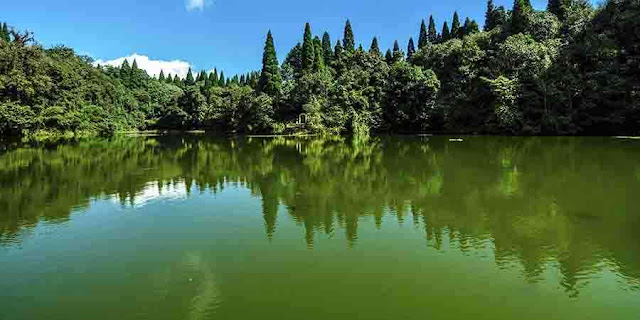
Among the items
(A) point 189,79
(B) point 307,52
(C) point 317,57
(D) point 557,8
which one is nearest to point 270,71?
(B) point 307,52

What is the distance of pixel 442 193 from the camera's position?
47.0ft

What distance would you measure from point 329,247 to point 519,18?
57.6m

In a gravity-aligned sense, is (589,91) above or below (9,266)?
above

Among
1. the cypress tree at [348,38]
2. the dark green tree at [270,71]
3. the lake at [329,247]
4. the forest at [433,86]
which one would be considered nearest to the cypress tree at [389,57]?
the forest at [433,86]

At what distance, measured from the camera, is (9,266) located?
26.4ft

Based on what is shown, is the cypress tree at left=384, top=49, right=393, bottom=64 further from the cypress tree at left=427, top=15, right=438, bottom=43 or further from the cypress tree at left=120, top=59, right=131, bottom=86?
the cypress tree at left=120, top=59, right=131, bottom=86

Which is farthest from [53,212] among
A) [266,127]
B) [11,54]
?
[266,127]

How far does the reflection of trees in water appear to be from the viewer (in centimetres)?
884

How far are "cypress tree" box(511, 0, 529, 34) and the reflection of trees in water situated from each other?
35.7 metres

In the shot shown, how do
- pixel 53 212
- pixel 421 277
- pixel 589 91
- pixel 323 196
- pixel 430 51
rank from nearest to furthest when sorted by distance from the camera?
pixel 421 277 → pixel 53 212 → pixel 323 196 → pixel 589 91 → pixel 430 51

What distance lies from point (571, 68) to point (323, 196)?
40.3 m

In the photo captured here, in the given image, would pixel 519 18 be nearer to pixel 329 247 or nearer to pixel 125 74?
pixel 329 247

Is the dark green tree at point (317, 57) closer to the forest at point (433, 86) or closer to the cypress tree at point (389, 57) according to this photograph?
the forest at point (433, 86)

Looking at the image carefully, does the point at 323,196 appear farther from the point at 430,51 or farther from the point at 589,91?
the point at 430,51
